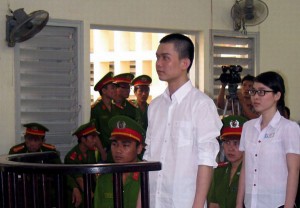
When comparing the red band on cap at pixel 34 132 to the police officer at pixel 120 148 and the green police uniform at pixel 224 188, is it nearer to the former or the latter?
the police officer at pixel 120 148

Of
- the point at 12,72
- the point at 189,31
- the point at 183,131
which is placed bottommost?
the point at 183,131

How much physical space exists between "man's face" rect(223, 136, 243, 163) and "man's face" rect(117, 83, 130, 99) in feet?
7.96

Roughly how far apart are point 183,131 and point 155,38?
6472mm

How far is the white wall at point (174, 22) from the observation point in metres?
5.95

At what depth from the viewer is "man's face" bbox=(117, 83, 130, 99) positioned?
6520 mm

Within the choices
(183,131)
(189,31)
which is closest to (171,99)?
(183,131)

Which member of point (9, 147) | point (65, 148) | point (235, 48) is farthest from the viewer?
point (235, 48)

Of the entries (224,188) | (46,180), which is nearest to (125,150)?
(224,188)

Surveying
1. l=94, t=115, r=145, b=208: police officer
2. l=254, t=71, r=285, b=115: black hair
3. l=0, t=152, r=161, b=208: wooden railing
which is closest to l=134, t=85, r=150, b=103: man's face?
l=94, t=115, r=145, b=208: police officer

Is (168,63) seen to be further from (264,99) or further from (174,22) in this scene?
(174,22)

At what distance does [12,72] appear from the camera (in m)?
5.98

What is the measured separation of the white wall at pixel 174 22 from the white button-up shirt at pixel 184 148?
3382 mm

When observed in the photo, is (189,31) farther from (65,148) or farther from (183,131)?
(183,131)

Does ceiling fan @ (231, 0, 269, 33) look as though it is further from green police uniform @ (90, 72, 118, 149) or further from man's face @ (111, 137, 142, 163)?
man's face @ (111, 137, 142, 163)
